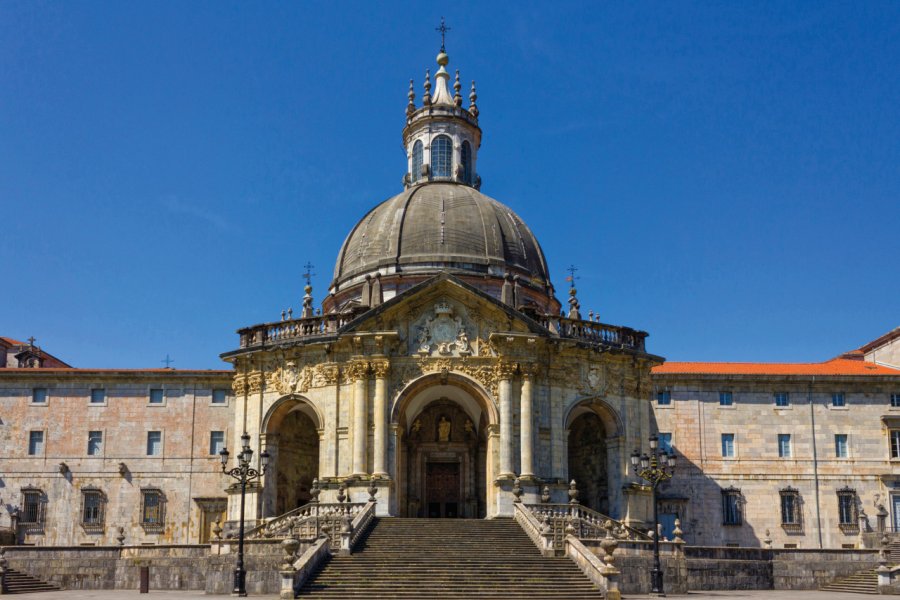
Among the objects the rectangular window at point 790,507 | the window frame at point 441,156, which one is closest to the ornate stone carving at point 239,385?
the window frame at point 441,156

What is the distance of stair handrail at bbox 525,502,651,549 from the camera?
36.8m

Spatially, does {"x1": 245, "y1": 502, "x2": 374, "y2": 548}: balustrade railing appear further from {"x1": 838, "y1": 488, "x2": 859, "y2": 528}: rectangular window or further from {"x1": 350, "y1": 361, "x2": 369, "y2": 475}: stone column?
{"x1": 838, "y1": 488, "x2": 859, "y2": 528}: rectangular window

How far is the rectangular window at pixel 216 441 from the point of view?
174 feet

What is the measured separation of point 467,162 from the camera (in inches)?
2434

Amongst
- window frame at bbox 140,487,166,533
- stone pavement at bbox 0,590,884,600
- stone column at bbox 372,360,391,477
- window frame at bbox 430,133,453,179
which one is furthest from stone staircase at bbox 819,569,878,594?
window frame at bbox 140,487,166,533

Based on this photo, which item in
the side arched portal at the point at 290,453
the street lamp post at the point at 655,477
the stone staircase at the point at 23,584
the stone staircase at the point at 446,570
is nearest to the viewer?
the stone staircase at the point at 446,570

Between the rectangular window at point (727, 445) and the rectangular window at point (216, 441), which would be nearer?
the rectangular window at point (216, 441)

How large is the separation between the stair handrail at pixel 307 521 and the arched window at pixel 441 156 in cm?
2476

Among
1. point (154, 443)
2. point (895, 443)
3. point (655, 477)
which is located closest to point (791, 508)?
point (895, 443)

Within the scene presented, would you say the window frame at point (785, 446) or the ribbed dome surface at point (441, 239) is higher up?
the ribbed dome surface at point (441, 239)

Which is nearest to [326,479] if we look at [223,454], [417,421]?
[417,421]

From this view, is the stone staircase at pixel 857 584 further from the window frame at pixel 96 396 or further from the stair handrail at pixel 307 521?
the window frame at pixel 96 396

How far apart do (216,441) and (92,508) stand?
6922 millimetres

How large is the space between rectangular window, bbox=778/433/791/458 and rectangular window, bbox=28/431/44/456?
38.1 m
